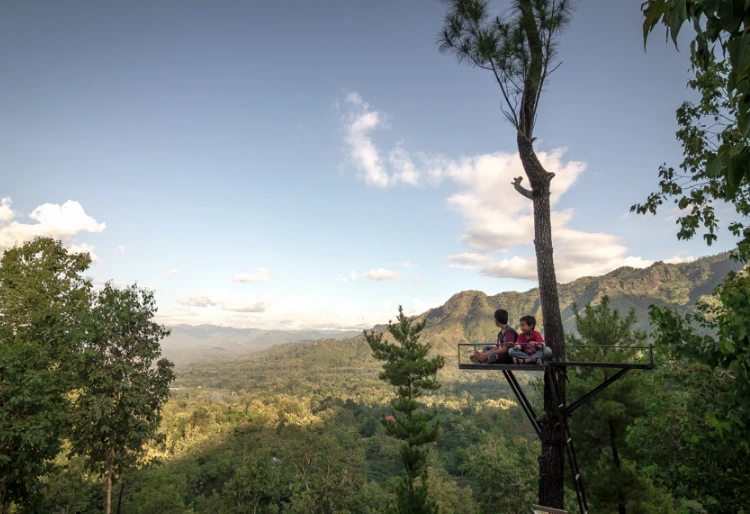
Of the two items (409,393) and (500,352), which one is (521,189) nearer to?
(500,352)

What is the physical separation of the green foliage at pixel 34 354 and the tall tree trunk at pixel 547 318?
10598 millimetres

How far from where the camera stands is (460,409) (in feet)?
278

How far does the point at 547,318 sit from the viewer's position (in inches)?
182

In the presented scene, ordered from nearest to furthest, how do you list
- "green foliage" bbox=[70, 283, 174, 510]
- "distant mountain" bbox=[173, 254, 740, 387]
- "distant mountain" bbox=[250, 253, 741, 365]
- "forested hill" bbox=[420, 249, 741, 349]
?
"green foliage" bbox=[70, 283, 174, 510]
"forested hill" bbox=[420, 249, 741, 349]
"distant mountain" bbox=[250, 253, 741, 365]
"distant mountain" bbox=[173, 254, 740, 387]

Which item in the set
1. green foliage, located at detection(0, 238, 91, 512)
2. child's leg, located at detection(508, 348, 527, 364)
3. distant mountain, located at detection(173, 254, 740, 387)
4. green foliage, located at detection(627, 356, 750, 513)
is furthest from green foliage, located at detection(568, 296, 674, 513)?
distant mountain, located at detection(173, 254, 740, 387)

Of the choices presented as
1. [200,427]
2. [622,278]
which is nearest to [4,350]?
[200,427]

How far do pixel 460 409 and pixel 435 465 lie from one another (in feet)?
157

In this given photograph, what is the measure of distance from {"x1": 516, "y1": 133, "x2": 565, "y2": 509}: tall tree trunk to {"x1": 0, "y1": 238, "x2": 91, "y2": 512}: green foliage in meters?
10.6

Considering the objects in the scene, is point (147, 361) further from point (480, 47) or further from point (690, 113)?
point (690, 113)

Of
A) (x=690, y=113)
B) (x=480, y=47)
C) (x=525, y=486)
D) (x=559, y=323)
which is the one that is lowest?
(x=525, y=486)

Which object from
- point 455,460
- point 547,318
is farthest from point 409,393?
point 455,460

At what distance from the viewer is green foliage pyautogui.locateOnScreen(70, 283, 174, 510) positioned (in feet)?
31.4

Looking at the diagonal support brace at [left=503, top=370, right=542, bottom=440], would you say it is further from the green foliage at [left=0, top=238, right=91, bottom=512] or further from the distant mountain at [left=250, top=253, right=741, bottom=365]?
the distant mountain at [left=250, top=253, right=741, bottom=365]

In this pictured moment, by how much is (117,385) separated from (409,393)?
1169 cm
